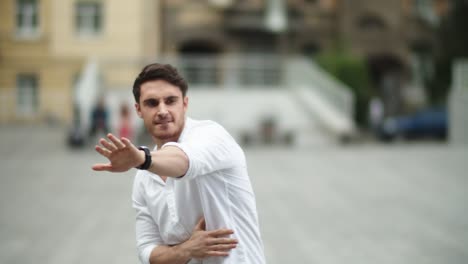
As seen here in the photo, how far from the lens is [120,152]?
2447mm

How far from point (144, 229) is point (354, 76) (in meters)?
28.7

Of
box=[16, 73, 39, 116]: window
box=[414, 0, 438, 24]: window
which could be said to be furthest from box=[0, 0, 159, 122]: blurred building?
box=[414, 0, 438, 24]: window

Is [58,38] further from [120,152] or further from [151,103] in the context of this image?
[120,152]

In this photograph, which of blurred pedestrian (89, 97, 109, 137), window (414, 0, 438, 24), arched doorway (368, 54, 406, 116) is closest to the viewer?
blurred pedestrian (89, 97, 109, 137)

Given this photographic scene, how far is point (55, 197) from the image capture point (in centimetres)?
1257

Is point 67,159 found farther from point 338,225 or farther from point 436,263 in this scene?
point 436,263

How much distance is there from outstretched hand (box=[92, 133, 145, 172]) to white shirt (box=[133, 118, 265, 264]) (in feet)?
1.02

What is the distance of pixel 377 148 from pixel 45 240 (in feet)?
48.5

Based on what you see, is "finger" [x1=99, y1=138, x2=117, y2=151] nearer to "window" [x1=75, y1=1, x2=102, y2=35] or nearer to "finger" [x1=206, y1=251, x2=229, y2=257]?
"finger" [x1=206, y1=251, x2=229, y2=257]

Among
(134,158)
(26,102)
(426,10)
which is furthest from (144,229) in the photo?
(426,10)

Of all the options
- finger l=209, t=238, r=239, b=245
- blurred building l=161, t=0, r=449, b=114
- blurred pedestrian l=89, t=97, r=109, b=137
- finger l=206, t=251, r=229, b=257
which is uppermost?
blurred building l=161, t=0, r=449, b=114

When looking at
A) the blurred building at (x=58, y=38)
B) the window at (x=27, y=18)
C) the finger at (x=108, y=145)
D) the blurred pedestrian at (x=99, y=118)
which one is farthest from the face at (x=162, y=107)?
the window at (x=27, y=18)

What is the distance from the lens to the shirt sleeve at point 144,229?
320 centimetres

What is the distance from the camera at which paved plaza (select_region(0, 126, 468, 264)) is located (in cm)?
824
